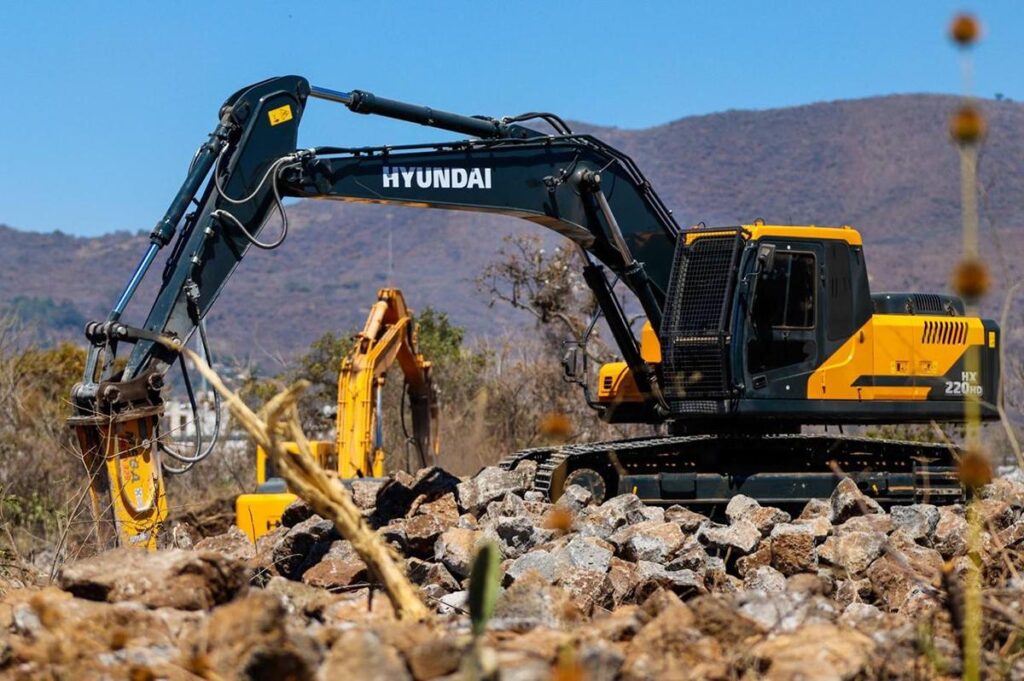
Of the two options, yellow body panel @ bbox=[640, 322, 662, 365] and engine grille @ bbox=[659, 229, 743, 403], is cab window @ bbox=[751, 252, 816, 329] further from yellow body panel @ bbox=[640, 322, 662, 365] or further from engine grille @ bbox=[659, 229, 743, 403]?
yellow body panel @ bbox=[640, 322, 662, 365]

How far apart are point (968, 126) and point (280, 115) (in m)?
9.68

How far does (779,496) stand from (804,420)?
764 mm

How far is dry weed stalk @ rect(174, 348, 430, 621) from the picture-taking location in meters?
5.08

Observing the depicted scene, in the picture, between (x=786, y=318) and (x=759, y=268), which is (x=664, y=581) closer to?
(x=759, y=268)

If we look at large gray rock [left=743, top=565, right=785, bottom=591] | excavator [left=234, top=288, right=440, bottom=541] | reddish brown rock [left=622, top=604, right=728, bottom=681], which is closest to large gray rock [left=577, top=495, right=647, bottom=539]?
large gray rock [left=743, top=565, right=785, bottom=591]

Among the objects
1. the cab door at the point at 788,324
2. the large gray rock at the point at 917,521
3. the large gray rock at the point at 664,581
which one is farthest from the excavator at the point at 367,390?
the large gray rock at the point at 664,581

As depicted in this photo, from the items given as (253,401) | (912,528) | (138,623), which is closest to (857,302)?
(912,528)

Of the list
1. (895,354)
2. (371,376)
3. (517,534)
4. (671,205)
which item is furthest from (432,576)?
(671,205)

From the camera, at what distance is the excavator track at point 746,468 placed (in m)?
14.0

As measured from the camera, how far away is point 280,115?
12672 millimetres

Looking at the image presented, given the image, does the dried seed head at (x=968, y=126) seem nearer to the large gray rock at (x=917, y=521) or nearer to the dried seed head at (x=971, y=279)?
the dried seed head at (x=971, y=279)

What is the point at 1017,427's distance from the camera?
14812mm

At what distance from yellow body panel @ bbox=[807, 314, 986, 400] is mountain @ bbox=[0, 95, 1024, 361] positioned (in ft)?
269

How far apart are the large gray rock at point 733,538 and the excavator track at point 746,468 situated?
2759 mm
